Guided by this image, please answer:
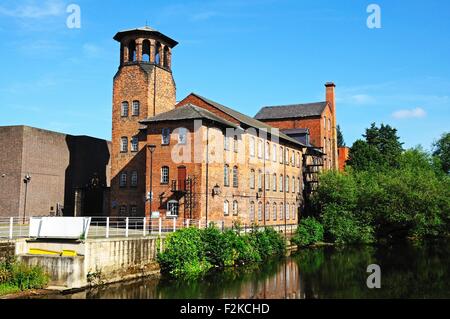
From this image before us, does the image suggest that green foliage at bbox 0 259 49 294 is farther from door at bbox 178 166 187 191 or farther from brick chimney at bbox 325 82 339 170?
brick chimney at bbox 325 82 339 170

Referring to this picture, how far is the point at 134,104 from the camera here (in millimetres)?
34625

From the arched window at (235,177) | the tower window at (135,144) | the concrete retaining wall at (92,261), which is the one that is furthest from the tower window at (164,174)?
the concrete retaining wall at (92,261)

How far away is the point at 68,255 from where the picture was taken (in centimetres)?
1791

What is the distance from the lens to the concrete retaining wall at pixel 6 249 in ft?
57.6

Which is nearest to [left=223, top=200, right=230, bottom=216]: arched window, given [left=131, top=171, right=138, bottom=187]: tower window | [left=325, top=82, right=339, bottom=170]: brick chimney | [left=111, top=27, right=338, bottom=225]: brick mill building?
[left=111, top=27, right=338, bottom=225]: brick mill building

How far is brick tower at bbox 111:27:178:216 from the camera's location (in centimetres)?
3391

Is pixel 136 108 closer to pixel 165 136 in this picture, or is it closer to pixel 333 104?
pixel 165 136

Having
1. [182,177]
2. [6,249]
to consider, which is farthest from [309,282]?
[6,249]

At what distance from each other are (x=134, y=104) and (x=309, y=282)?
19985mm

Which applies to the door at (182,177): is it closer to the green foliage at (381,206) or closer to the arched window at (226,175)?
the arched window at (226,175)

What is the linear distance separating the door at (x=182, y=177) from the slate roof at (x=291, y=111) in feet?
78.4

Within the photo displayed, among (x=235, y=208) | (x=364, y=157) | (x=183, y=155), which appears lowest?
(x=235, y=208)
